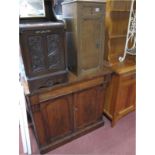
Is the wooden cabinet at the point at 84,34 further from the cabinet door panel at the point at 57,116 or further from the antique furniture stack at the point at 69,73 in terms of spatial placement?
the cabinet door panel at the point at 57,116

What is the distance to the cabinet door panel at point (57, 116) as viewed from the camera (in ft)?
4.79

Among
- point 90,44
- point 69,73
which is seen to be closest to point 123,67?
point 90,44

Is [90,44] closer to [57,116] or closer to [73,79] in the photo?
[73,79]

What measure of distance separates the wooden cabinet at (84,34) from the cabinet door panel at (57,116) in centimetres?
35

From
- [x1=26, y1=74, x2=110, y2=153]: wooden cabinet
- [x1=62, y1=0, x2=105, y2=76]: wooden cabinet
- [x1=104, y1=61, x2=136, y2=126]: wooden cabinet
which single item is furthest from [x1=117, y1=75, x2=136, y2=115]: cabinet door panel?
[x1=62, y1=0, x2=105, y2=76]: wooden cabinet

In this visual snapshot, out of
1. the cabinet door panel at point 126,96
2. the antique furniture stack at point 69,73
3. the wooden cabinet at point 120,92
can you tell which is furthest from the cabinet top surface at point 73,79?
the cabinet door panel at point 126,96

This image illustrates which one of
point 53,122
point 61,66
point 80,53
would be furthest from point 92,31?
point 53,122

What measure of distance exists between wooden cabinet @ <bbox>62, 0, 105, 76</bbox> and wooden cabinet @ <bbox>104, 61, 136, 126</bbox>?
11.6 inches

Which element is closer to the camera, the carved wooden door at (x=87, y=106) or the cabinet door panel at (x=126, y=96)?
the carved wooden door at (x=87, y=106)

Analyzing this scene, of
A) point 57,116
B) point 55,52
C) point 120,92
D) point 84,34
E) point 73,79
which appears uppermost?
point 84,34

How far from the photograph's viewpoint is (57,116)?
1544 mm

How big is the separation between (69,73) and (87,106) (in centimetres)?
→ 45
